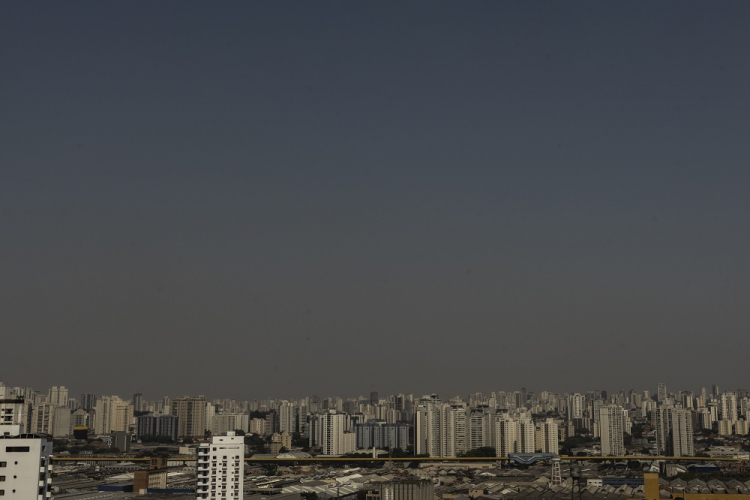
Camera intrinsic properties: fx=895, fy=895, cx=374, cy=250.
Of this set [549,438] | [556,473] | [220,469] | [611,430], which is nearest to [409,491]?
[220,469]

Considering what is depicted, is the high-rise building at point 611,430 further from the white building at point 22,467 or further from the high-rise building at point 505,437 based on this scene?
the white building at point 22,467

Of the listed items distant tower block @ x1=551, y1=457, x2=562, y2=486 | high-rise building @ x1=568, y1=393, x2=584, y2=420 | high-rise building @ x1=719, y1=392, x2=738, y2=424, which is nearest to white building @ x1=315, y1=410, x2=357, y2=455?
distant tower block @ x1=551, y1=457, x2=562, y2=486

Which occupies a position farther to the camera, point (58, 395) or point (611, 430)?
point (58, 395)

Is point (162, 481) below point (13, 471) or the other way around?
below

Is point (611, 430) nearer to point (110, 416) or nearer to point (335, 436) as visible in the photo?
point (335, 436)

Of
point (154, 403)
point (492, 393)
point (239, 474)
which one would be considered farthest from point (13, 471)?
point (492, 393)

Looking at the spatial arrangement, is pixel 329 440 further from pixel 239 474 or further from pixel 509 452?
pixel 239 474

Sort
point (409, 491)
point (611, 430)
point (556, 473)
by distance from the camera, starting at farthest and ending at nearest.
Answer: point (611, 430) < point (556, 473) < point (409, 491)
